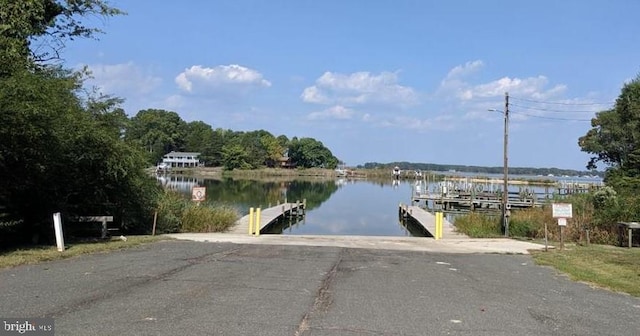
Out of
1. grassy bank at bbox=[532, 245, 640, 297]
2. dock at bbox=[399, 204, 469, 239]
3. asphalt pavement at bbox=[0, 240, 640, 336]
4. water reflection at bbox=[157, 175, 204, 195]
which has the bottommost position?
dock at bbox=[399, 204, 469, 239]

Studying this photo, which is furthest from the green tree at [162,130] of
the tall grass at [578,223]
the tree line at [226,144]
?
the tall grass at [578,223]

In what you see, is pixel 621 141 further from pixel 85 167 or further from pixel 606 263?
pixel 85 167

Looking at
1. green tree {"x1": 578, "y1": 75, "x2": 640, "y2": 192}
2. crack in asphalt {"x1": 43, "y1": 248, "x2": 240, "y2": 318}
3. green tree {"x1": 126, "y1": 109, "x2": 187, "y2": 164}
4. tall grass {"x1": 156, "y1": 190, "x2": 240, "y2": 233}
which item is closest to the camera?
crack in asphalt {"x1": 43, "y1": 248, "x2": 240, "y2": 318}

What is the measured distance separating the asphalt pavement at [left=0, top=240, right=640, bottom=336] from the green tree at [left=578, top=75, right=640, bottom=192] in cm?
2127

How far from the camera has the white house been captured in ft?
493

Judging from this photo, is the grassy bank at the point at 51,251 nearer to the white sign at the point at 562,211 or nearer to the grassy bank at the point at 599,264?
the grassy bank at the point at 599,264

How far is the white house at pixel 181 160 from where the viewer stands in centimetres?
15025

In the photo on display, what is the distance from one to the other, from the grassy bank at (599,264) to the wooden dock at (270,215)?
45.2 ft

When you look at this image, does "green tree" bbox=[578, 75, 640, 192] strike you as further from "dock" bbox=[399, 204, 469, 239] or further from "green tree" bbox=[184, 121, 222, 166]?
"green tree" bbox=[184, 121, 222, 166]

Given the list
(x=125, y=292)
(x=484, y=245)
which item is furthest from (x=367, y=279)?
(x=484, y=245)

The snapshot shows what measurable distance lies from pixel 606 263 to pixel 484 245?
584 centimetres

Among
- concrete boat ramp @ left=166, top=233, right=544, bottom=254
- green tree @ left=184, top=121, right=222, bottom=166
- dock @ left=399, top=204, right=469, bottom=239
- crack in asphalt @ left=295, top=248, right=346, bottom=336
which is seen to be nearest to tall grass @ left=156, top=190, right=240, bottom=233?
concrete boat ramp @ left=166, top=233, right=544, bottom=254

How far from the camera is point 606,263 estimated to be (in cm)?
1514

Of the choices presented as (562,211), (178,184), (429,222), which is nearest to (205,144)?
(178,184)
